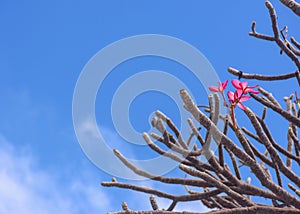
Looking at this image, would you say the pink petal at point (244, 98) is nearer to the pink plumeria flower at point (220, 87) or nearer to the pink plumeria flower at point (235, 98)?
the pink plumeria flower at point (235, 98)

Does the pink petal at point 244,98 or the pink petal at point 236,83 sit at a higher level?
the pink petal at point 236,83

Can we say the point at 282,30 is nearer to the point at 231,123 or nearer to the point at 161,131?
the point at 231,123

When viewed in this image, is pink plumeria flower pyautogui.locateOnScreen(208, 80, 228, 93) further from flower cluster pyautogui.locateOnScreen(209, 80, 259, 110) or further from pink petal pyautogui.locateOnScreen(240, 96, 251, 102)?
pink petal pyautogui.locateOnScreen(240, 96, 251, 102)

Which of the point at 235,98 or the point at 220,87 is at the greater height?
the point at 220,87

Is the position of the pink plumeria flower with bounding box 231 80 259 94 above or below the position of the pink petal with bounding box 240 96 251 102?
above

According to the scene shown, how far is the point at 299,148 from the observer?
267 cm

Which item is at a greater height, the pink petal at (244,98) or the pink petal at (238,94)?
the pink petal at (238,94)

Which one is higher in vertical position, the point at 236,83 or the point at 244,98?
the point at 236,83

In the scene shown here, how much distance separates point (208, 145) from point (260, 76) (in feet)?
2.76

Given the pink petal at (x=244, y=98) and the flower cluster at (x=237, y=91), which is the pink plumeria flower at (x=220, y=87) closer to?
the flower cluster at (x=237, y=91)

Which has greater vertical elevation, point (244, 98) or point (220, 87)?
point (220, 87)

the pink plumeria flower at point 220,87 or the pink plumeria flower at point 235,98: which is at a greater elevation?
the pink plumeria flower at point 220,87

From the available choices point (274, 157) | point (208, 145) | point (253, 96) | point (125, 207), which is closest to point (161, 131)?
point (208, 145)

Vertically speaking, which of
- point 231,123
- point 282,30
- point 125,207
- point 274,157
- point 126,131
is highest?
point 282,30
